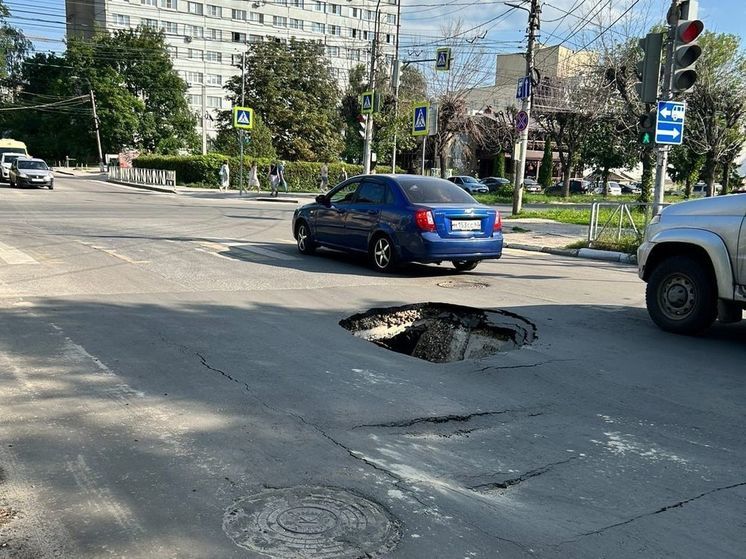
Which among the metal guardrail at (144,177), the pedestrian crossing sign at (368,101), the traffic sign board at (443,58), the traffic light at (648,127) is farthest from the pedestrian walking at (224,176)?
the traffic light at (648,127)

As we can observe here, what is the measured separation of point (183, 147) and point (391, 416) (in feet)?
231

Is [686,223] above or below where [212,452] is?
above

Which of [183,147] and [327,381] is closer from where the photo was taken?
[327,381]

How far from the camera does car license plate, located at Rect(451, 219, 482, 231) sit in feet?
34.7

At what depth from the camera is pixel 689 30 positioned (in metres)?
10.8

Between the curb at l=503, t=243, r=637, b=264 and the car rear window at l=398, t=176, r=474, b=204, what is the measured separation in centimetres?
469

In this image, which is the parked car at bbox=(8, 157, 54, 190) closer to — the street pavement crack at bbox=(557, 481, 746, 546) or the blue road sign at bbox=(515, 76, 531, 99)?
the blue road sign at bbox=(515, 76, 531, 99)

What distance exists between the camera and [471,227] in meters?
10.7

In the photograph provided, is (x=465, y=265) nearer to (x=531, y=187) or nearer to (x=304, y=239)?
(x=304, y=239)

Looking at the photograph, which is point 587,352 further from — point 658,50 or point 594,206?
point 594,206

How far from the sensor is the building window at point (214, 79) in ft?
295

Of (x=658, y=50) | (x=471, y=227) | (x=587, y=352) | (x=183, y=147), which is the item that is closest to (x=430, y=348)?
(x=587, y=352)

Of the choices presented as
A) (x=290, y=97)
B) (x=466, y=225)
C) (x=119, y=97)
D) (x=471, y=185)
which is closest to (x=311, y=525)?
(x=466, y=225)

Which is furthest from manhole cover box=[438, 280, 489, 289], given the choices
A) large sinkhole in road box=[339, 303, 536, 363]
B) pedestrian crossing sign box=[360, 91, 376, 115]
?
pedestrian crossing sign box=[360, 91, 376, 115]
